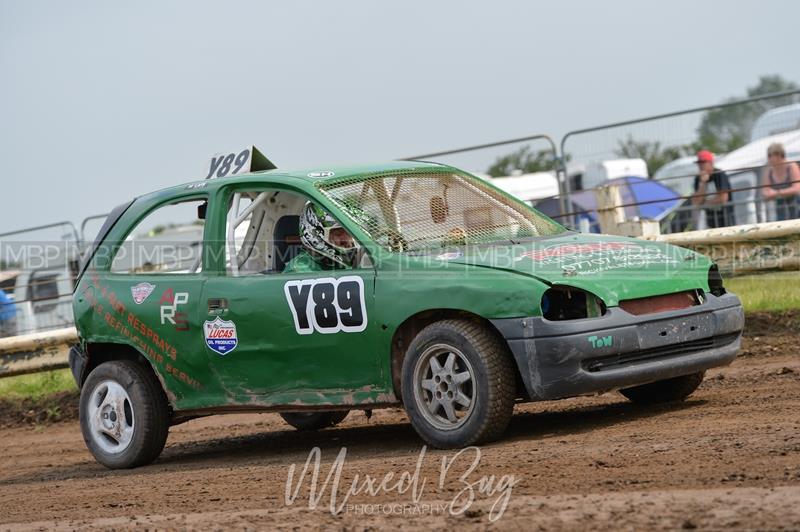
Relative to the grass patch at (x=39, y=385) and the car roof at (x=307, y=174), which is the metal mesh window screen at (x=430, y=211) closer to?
the car roof at (x=307, y=174)

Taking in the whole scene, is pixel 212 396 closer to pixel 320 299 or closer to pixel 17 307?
pixel 320 299

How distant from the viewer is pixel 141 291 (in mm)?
7387

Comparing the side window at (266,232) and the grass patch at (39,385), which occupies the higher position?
the side window at (266,232)

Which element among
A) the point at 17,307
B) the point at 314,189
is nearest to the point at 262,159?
the point at 314,189

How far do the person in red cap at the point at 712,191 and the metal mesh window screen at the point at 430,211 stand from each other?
16.9 feet

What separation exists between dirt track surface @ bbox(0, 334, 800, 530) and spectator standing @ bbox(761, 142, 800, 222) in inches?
130

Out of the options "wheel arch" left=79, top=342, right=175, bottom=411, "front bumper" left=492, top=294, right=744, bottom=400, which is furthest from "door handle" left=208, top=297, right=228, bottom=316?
"front bumper" left=492, top=294, right=744, bottom=400

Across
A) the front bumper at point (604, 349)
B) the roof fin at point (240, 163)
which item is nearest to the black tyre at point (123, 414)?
the roof fin at point (240, 163)

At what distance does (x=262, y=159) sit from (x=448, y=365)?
8.22 ft

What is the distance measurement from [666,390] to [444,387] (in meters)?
1.72

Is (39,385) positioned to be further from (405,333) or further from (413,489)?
(413,489)

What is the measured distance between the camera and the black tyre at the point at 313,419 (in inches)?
334

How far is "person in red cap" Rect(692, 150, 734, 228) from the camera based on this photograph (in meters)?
12.1

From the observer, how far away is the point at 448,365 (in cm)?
596
